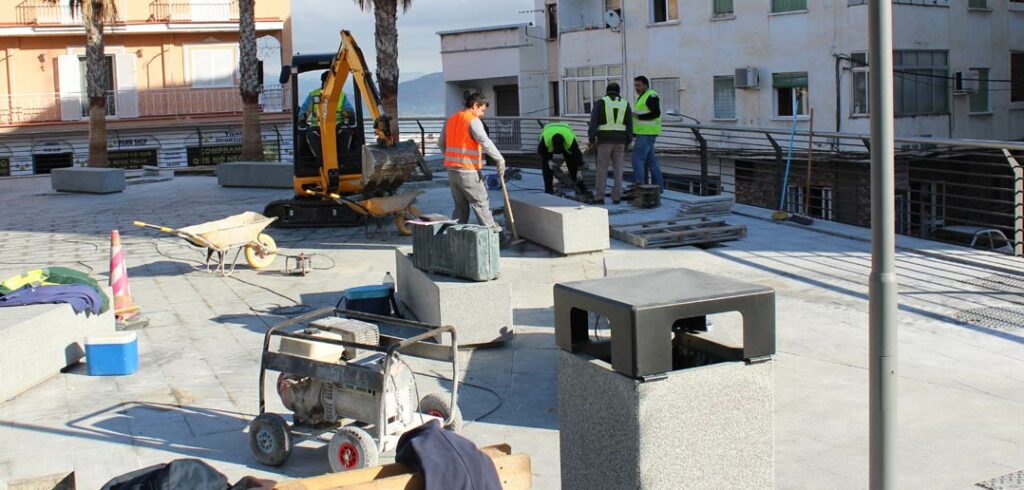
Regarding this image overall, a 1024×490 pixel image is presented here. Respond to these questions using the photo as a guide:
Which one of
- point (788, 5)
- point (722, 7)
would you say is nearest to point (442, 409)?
point (788, 5)

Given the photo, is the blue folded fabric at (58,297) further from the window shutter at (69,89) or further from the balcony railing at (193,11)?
the window shutter at (69,89)

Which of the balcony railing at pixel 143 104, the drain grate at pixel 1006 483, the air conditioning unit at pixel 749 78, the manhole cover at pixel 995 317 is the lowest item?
the drain grate at pixel 1006 483

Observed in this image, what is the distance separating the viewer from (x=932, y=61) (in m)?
30.1

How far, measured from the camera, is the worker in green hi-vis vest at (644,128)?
57.4ft

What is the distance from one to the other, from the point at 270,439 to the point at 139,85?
38.5 meters

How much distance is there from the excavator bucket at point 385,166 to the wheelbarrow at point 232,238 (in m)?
2.36

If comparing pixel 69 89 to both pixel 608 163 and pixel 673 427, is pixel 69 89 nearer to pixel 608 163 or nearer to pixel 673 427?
pixel 608 163

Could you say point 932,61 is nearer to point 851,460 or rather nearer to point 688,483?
point 851,460

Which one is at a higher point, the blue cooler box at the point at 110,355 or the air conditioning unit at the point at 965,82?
the air conditioning unit at the point at 965,82

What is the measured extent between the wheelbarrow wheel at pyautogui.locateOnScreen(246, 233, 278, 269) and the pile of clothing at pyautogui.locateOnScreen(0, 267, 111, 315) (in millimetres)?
3422

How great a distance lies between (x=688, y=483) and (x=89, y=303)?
6419mm

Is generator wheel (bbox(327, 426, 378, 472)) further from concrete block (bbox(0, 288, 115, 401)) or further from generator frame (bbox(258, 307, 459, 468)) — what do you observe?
concrete block (bbox(0, 288, 115, 401))

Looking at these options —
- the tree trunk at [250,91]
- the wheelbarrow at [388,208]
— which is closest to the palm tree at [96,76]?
the tree trunk at [250,91]

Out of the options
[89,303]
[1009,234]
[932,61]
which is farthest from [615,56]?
[89,303]
